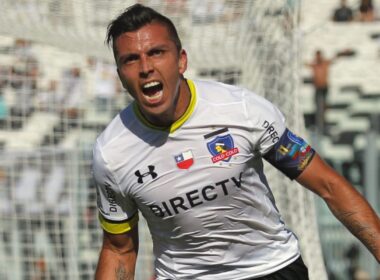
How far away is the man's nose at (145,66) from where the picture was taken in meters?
3.31

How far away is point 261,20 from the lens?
6262mm

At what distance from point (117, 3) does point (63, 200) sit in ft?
5.16

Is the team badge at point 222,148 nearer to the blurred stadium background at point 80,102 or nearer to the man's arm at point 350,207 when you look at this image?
the man's arm at point 350,207

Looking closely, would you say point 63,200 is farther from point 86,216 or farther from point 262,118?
point 262,118

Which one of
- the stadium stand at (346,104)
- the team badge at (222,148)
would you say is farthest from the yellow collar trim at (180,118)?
the stadium stand at (346,104)

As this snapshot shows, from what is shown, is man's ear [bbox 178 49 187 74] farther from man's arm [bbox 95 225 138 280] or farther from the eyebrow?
man's arm [bbox 95 225 138 280]

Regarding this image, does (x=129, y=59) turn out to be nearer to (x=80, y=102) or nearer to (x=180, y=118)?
(x=180, y=118)

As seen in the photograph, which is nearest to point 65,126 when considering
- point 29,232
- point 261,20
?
point 29,232

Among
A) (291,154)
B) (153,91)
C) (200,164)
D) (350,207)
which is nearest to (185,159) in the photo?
(200,164)

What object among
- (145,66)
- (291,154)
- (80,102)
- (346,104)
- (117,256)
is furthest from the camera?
(346,104)

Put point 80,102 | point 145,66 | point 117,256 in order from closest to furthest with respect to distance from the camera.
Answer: point 145,66 < point 117,256 < point 80,102

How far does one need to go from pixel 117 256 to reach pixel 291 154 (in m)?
0.77

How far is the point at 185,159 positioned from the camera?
137 inches

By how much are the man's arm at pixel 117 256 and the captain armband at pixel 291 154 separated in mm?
609
